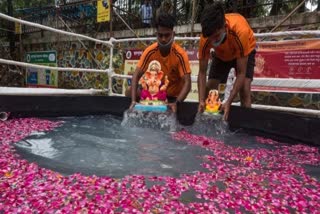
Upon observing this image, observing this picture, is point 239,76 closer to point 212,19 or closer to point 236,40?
point 236,40

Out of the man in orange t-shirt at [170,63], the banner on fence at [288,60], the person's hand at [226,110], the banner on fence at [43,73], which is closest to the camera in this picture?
the person's hand at [226,110]

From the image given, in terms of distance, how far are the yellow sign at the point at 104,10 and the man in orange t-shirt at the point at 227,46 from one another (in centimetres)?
394

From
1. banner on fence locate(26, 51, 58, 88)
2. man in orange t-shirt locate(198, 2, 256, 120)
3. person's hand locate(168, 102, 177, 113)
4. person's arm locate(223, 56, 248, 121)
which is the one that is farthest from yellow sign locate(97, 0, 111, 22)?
person's arm locate(223, 56, 248, 121)

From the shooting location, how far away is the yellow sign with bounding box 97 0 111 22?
6.41 metres

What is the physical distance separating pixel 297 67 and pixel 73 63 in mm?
5687

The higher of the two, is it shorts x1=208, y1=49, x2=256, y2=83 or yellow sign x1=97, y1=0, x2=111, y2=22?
yellow sign x1=97, y1=0, x2=111, y2=22

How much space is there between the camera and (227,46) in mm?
2674

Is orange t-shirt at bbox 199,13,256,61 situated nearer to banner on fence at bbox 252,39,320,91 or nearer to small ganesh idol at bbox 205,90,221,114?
small ganesh idol at bbox 205,90,221,114

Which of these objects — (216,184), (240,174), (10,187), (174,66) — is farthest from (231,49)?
(10,187)

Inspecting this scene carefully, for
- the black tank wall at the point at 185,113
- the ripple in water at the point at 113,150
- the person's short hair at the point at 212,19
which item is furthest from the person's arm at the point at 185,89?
the person's short hair at the point at 212,19

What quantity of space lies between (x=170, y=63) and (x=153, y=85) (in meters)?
0.34

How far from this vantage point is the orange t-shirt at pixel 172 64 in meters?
3.09

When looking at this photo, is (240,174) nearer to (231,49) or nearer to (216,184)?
(216,184)

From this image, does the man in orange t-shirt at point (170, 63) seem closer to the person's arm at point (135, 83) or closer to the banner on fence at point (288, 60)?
the person's arm at point (135, 83)
